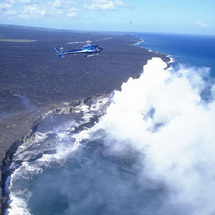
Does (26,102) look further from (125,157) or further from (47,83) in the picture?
(125,157)

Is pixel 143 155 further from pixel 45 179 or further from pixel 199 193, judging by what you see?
pixel 45 179

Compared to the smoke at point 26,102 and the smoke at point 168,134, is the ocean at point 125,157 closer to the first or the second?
the smoke at point 168,134

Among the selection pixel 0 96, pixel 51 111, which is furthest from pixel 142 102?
pixel 0 96

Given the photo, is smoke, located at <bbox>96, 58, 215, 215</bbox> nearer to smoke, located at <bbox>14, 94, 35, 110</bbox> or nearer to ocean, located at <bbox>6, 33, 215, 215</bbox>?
ocean, located at <bbox>6, 33, 215, 215</bbox>

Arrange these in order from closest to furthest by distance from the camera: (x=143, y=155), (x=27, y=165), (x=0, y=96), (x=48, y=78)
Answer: (x=27, y=165), (x=143, y=155), (x=0, y=96), (x=48, y=78)

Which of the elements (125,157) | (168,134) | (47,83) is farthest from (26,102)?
(168,134)

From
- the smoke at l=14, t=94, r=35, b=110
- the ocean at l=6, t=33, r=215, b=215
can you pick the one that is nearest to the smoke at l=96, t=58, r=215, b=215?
the ocean at l=6, t=33, r=215, b=215

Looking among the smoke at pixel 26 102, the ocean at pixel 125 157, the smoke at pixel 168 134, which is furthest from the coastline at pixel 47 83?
the smoke at pixel 168 134
